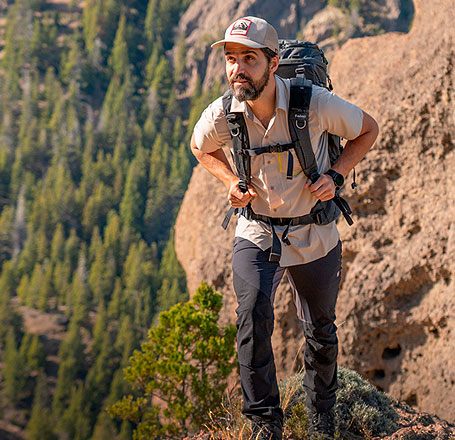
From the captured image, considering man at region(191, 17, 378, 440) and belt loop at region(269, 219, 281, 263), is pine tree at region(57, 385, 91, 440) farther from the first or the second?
belt loop at region(269, 219, 281, 263)

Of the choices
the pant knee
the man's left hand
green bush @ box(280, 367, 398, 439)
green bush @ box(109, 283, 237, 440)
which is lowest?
green bush @ box(109, 283, 237, 440)

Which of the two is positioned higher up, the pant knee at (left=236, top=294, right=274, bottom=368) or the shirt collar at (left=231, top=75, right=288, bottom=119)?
the shirt collar at (left=231, top=75, right=288, bottom=119)

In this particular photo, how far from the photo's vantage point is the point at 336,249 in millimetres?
3330

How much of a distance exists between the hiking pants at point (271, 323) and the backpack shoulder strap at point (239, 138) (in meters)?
0.39

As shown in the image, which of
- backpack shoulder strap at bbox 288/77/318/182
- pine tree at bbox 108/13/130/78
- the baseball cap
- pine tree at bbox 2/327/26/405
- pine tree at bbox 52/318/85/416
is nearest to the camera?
the baseball cap

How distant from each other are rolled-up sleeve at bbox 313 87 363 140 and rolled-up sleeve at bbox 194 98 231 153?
0.54m

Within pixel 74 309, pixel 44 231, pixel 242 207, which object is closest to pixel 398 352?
pixel 242 207

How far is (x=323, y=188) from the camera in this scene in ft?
10.0

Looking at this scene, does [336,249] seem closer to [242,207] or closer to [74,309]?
[242,207]

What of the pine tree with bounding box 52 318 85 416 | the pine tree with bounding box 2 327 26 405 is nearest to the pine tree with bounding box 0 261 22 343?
the pine tree with bounding box 2 327 26 405

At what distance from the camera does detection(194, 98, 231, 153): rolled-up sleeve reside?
125 inches

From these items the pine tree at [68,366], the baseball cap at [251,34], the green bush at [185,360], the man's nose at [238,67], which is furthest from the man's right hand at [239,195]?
the pine tree at [68,366]

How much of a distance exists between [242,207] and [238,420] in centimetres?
153

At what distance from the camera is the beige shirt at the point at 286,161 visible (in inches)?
120
